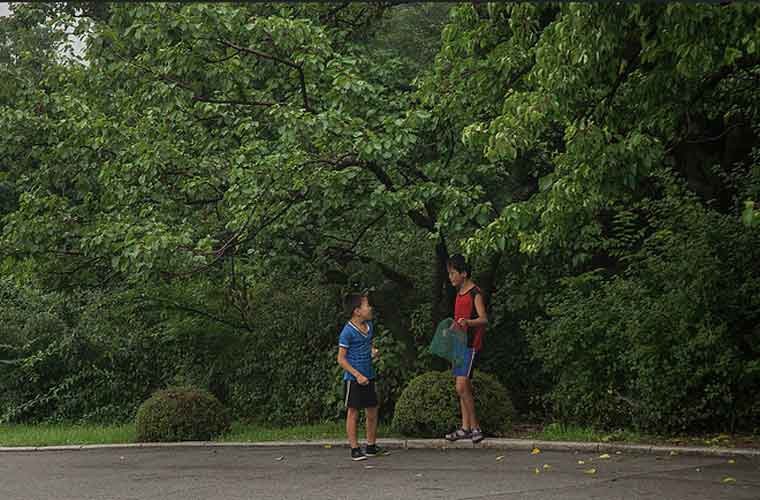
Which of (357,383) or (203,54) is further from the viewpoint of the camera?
(203,54)

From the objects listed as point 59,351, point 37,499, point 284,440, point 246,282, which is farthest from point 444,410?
point 59,351

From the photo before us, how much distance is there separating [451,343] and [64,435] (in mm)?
7667

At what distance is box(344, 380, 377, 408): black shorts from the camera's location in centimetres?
1162

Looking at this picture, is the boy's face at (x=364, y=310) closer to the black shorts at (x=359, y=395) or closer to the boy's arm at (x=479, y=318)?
the black shorts at (x=359, y=395)

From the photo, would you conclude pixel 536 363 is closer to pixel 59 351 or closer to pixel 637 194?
pixel 637 194

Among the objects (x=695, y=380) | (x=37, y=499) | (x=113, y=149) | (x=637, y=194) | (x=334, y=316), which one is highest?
(x=113, y=149)

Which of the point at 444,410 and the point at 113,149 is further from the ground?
the point at 113,149

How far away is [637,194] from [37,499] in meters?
8.30

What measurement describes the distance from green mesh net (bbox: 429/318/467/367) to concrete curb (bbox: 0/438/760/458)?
0.94m

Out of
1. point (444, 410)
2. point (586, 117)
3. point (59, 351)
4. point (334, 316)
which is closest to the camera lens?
point (586, 117)

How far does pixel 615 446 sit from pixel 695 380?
3.98 feet

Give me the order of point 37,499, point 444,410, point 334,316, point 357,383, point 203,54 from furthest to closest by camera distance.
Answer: point 334,316 → point 203,54 → point 444,410 → point 357,383 → point 37,499

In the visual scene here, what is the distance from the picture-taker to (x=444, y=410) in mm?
12672

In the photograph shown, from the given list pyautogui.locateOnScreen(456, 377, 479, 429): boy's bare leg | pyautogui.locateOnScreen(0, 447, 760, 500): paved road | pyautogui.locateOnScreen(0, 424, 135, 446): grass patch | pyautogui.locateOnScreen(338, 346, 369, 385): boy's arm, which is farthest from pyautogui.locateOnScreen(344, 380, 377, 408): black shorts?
pyautogui.locateOnScreen(0, 424, 135, 446): grass patch
